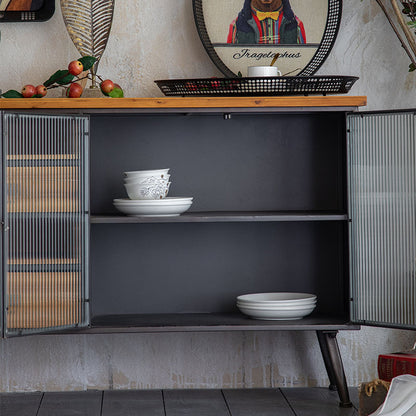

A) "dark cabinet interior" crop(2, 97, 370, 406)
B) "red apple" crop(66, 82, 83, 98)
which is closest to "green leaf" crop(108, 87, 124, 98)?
"red apple" crop(66, 82, 83, 98)

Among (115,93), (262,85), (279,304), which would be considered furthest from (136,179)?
(279,304)

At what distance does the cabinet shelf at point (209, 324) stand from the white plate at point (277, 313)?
2 centimetres

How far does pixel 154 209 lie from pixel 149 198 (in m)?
0.06

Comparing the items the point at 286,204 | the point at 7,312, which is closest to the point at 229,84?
the point at 286,204

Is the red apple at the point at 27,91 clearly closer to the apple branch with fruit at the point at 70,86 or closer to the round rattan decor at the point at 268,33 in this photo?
the apple branch with fruit at the point at 70,86

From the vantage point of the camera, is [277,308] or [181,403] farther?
[181,403]

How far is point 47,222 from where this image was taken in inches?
84.8

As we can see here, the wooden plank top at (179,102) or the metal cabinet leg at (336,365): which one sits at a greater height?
the wooden plank top at (179,102)

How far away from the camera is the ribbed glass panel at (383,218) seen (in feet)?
7.14

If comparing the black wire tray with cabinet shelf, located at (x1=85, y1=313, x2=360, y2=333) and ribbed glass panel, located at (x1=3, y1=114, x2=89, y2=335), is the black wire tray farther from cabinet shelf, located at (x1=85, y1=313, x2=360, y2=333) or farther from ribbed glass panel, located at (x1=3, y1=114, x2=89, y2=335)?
cabinet shelf, located at (x1=85, y1=313, x2=360, y2=333)

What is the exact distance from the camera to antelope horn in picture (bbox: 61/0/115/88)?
2400 mm

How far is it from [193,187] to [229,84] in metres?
0.46

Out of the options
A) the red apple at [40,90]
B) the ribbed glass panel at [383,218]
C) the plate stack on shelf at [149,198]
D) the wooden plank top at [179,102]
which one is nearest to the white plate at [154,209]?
the plate stack on shelf at [149,198]

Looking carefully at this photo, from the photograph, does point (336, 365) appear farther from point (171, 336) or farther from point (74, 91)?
point (74, 91)
